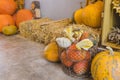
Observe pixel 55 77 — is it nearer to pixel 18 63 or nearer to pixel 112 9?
pixel 18 63

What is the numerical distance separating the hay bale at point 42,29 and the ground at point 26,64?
12 centimetres

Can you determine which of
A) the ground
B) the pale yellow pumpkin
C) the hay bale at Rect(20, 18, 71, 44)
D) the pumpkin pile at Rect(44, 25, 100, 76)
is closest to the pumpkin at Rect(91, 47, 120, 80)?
the pumpkin pile at Rect(44, 25, 100, 76)

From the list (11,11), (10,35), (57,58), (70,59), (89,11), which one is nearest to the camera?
(70,59)

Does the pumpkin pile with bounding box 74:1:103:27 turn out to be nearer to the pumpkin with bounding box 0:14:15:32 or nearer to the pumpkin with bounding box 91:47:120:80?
the pumpkin with bounding box 91:47:120:80

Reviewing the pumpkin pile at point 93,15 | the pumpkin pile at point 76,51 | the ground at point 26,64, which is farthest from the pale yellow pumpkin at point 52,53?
the pumpkin pile at point 93,15

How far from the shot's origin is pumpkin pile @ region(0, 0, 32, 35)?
9.58 feet

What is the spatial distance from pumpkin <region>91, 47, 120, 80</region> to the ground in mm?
283

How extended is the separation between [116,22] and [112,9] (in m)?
0.24

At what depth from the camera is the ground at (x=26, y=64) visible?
163cm

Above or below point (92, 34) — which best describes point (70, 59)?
below

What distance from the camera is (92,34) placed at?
1746 millimetres

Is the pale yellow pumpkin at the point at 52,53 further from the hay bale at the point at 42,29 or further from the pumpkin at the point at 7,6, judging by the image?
the pumpkin at the point at 7,6

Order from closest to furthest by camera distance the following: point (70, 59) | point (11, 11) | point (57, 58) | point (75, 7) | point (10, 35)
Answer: point (70, 59) → point (57, 58) → point (75, 7) → point (10, 35) → point (11, 11)

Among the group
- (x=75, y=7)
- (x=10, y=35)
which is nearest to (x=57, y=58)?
(x=75, y=7)
